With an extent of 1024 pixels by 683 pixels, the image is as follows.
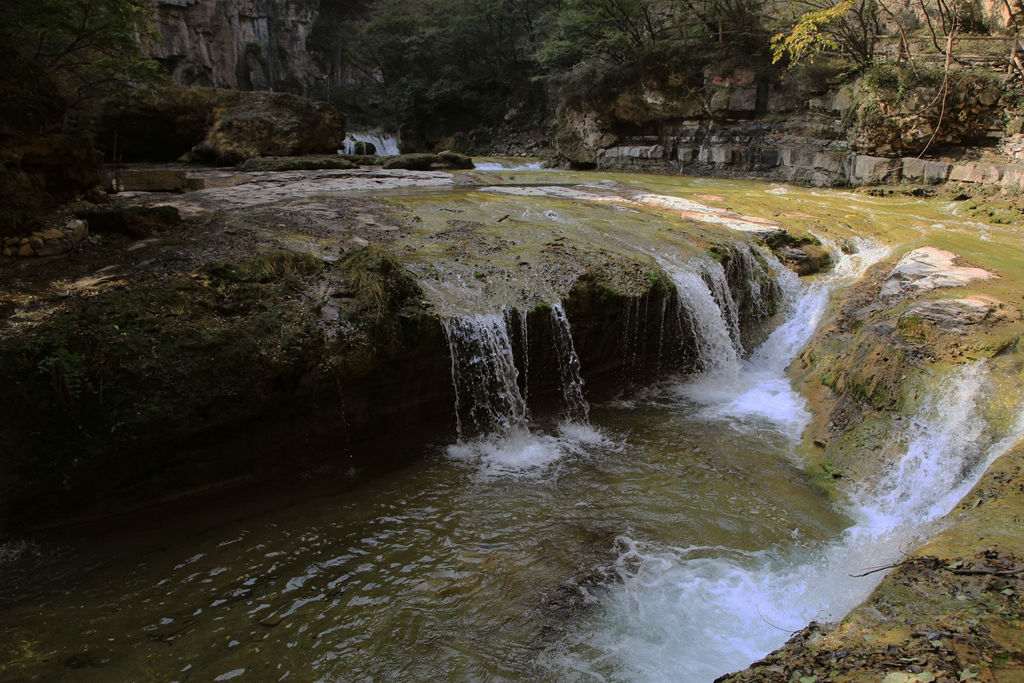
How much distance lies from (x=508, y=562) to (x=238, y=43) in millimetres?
34678

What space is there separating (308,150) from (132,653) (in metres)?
16.0

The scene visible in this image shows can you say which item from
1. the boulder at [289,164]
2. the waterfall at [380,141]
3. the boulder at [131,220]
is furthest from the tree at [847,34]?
the waterfall at [380,141]

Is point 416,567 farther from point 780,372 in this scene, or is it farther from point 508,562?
point 780,372

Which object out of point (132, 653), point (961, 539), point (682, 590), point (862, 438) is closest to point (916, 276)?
point (862, 438)

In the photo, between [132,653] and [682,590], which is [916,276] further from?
[132,653]

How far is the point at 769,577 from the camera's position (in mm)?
4043

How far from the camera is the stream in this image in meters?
3.44

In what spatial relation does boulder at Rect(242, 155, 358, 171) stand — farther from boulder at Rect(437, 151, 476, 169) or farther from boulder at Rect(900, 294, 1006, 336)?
boulder at Rect(900, 294, 1006, 336)

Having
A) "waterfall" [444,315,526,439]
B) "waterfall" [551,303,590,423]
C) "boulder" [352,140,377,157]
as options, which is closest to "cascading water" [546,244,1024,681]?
"waterfall" [444,315,526,439]

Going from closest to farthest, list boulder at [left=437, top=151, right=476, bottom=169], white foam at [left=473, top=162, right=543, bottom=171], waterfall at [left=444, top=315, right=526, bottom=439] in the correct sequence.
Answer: waterfall at [left=444, top=315, right=526, bottom=439] → boulder at [left=437, top=151, right=476, bottom=169] → white foam at [left=473, top=162, right=543, bottom=171]

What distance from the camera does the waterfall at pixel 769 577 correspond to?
3.44 m

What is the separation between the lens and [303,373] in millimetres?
5031

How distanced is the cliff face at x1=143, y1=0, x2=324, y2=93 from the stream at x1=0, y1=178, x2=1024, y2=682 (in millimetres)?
25480

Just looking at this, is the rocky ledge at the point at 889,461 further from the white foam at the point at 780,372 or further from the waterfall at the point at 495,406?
the waterfall at the point at 495,406
